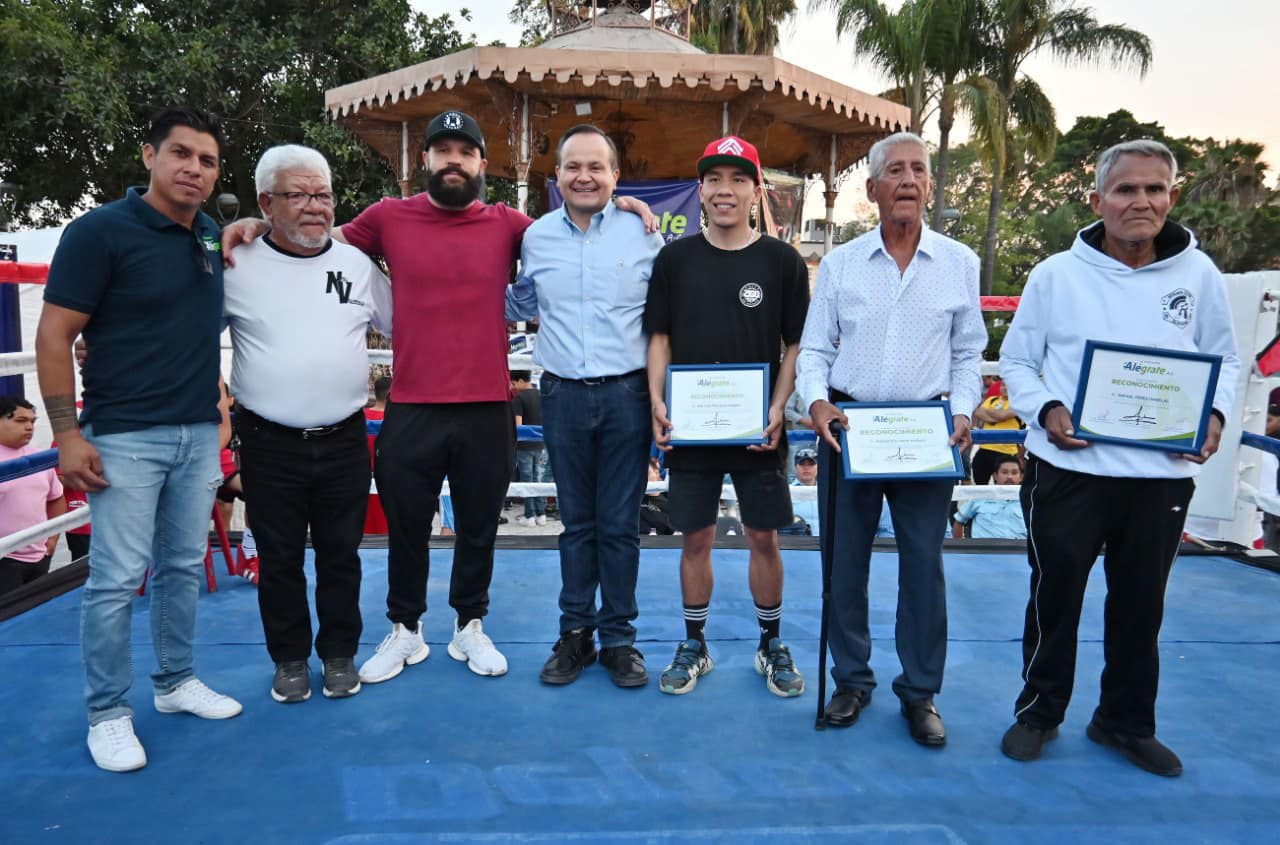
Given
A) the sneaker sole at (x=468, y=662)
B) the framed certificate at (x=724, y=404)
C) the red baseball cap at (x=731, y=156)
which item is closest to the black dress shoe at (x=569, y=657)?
the sneaker sole at (x=468, y=662)

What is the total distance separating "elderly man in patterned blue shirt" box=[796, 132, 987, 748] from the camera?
2.53 meters

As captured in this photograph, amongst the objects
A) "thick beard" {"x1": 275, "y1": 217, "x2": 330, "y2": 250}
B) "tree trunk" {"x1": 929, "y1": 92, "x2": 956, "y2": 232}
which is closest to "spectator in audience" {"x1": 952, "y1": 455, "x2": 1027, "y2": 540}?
"thick beard" {"x1": 275, "y1": 217, "x2": 330, "y2": 250}

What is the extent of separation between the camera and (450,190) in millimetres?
2838

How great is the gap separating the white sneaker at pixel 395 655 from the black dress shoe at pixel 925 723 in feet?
5.61

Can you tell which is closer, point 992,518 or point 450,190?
point 450,190

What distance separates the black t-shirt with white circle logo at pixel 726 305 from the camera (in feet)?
9.18

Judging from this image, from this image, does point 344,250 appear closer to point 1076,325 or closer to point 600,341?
point 600,341

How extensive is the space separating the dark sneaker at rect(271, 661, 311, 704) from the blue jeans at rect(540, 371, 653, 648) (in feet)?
2.90

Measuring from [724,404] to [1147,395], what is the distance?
1194 mm

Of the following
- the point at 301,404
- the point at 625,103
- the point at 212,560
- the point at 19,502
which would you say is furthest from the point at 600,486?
the point at 625,103

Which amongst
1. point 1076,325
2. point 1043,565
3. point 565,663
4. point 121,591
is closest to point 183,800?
point 121,591

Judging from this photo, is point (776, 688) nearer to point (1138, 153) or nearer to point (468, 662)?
point (468, 662)

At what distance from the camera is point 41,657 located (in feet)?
9.93
